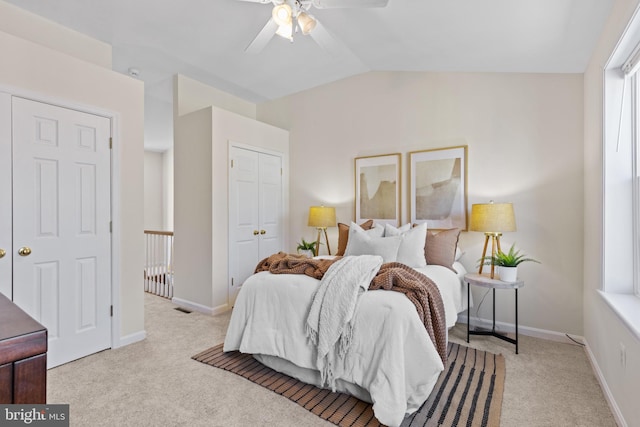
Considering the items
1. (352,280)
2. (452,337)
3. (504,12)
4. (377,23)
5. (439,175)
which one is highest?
(377,23)

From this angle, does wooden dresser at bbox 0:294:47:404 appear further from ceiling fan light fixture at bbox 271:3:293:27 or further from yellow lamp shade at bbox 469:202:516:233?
yellow lamp shade at bbox 469:202:516:233

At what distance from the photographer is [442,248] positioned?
3125mm

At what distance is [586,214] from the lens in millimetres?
2785

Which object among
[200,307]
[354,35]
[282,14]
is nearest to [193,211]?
[200,307]

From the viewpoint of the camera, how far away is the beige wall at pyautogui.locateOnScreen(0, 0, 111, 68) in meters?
2.72

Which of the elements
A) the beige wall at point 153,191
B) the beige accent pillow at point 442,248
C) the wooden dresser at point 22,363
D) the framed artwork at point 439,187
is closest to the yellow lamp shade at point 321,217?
the framed artwork at point 439,187

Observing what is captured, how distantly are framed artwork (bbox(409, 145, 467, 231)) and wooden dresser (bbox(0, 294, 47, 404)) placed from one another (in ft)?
11.3

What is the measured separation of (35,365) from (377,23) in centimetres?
309

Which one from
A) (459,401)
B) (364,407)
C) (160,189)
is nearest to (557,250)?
(459,401)

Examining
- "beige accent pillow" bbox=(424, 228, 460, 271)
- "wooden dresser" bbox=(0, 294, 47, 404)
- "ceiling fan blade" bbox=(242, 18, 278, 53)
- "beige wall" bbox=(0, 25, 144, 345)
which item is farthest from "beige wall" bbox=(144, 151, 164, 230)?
"wooden dresser" bbox=(0, 294, 47, 404)

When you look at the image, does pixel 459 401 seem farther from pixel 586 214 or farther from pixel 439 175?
pixel 439 175

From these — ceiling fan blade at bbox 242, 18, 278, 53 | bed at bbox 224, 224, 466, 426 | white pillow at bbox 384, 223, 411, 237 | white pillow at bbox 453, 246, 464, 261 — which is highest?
ceiling fan blade at bbox 242, 18, 278, 53

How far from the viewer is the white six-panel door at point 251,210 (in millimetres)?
4035

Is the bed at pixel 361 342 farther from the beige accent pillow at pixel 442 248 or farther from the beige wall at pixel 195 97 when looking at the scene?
the beige wall at pixel 195 97
